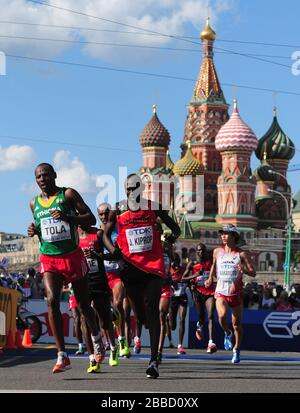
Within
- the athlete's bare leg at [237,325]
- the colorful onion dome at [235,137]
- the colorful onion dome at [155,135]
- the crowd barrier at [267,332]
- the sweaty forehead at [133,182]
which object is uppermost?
the colorful onion dome at [155,135]

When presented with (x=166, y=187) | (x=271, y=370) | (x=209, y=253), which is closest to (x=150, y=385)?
(x=271, y=370)

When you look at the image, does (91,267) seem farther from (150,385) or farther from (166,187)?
(166,187)

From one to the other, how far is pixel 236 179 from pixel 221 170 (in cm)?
851

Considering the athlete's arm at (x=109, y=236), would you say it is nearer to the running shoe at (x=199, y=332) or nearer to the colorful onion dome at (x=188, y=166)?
the running shoe at (x=199, y=332)

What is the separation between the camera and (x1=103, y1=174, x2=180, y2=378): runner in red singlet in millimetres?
9820

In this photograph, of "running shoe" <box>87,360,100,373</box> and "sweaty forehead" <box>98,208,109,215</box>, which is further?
"sweaty forehead" <box>98,208,109,215</box>

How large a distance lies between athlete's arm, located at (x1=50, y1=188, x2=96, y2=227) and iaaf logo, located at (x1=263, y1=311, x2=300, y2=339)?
827 cm

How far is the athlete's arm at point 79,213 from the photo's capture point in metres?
9.33

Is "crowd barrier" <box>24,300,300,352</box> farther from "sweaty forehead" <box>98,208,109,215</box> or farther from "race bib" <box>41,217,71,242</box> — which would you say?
"race bib" <box>41,217,71,242</box>

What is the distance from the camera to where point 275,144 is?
119m

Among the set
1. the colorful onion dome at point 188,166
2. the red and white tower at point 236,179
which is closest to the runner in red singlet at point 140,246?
the red and white tower at point 236,179

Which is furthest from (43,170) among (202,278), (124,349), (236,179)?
(236,179)

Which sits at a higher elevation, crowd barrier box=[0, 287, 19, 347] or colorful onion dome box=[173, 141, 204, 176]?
colorful onion dome box=[173, 141, 204, 176]

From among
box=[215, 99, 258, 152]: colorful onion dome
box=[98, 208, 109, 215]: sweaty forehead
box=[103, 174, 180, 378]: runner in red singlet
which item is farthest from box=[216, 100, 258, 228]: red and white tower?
box=[103, 174, 180, 378]: runner in red singlet
